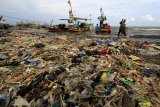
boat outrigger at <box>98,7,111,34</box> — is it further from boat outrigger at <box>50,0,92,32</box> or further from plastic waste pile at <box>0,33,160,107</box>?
plastic waste pile at <box>0,33,160,107</box>

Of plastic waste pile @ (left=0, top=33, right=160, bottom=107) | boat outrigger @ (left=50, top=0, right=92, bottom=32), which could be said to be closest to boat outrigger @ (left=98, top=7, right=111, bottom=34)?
boat outrigger @ (left=50, top=0, right=92, bottom=32)

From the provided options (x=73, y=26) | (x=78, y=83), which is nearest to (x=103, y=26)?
(x=73, y=26)

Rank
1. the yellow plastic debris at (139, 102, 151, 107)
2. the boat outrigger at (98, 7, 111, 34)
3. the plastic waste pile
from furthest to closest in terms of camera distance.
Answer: the boat outrigger at (98, 7, 111, 34)
the plastic waste pile
the yellow plastic debris at (139, 102, 151, 107)

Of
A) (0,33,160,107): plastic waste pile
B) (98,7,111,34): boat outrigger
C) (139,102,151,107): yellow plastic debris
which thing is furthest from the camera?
(98,7,111,34): boat outrigger

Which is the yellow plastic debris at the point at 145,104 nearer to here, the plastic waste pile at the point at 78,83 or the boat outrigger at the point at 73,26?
the plastic waste pile at the point at 78,83

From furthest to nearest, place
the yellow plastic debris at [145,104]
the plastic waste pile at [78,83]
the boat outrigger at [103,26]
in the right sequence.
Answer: the boat outrigger at [103,26] < the plastic waste pile at [78,83] < the yellow plastic debris at [145,104]

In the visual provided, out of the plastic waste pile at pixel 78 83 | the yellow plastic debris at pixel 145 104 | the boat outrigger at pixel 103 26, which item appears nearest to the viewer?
the yellow plastic debris at pixel 145 104

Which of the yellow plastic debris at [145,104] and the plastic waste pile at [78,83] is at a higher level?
the plastic waste pile at [78,83]

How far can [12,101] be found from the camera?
7.16 meters

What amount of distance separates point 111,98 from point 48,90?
1.98 metres

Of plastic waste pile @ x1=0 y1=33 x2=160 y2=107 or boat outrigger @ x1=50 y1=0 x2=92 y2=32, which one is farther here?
boat outrigger @ x1=50 y1=0 x2=92 y2=32

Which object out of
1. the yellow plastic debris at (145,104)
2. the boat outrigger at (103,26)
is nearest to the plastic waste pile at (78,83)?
the yellow plastic debris at (145,104)

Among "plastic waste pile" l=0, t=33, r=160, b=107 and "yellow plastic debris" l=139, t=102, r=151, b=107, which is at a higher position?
"plastic waste pile" l=0, t=33, r=160, b=107

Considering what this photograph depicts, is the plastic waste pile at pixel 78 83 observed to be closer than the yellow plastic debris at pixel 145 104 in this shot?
No
